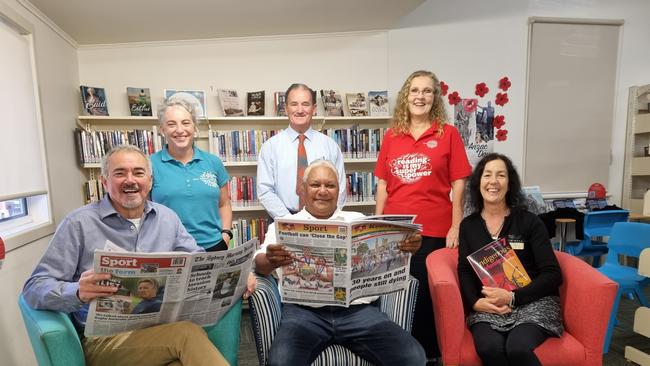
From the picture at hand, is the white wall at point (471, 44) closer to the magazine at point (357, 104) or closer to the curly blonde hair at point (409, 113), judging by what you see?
the magazine at point (357, 104)

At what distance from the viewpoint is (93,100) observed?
304cm

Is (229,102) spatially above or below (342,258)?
above

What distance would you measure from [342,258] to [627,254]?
8.20ft

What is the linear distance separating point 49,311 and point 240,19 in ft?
8.21

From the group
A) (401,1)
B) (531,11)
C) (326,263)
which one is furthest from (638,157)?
(326,263)

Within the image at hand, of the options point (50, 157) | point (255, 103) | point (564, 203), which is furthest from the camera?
point (564, 203)

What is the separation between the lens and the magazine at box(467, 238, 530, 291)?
5.59 ft

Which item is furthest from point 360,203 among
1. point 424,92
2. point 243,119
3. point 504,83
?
point 504,83

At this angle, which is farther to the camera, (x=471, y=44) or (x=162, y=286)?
(x=471, y=44)

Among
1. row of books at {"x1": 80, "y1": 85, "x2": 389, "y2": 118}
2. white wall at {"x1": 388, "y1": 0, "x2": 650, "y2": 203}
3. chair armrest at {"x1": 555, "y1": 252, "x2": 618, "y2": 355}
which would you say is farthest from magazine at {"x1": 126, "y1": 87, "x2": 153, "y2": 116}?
chair armrest at {"x1": 555, "y1": 252, "x2": 618, "y2": 355}

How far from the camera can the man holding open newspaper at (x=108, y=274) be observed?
1210 mm

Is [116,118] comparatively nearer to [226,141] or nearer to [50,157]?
[50,157]

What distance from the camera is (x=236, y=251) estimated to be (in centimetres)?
129

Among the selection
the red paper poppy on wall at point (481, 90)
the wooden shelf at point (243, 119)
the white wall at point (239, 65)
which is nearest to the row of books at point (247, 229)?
the wooden shelf at point (243, 119)
